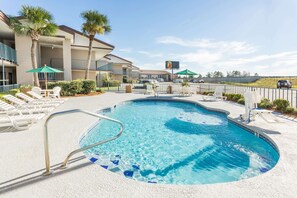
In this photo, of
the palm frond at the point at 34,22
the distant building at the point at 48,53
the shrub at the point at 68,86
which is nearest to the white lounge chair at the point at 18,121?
the shrub at the point at 68,86

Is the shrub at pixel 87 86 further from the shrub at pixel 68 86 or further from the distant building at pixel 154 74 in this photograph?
the distant building at pixel 154 74

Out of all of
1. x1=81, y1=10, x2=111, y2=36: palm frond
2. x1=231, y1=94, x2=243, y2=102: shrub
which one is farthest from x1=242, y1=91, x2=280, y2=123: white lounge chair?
x1=81, y1=10, x2=111, y2=36: palm frond

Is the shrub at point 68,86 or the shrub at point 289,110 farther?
the shrub at point 68,86

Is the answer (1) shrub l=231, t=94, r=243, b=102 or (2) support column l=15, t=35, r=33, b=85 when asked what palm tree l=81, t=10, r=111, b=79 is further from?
(1) shrub l=231, t=94, r=243, b=102

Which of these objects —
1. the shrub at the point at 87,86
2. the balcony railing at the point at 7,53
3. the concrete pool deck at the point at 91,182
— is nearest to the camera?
the concrete pool deck at the point at 91,182

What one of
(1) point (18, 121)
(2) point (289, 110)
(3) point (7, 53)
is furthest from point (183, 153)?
(3) point (7, 53)

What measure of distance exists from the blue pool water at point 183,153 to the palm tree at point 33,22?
1251cm

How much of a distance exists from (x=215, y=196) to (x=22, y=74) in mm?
21075

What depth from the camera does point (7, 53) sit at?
1498 cm

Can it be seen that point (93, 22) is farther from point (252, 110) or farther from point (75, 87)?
point (252, 110)

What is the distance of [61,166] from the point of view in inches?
135

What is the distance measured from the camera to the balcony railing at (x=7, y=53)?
13928 mm

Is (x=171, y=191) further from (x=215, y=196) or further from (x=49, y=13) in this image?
(x=49, y=13)

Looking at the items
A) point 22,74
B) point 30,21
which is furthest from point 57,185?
point 22,74
